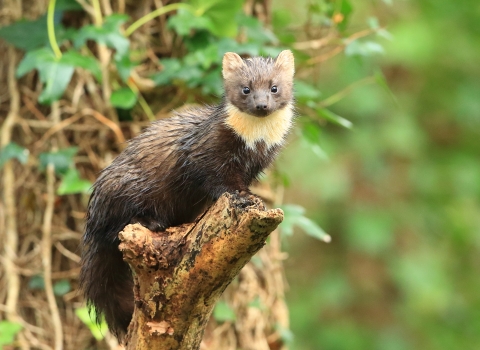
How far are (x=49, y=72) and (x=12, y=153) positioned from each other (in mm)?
822

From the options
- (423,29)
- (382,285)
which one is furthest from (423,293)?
(423,29)

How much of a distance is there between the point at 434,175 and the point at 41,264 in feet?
17.6

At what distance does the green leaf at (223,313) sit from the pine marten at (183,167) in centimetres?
113

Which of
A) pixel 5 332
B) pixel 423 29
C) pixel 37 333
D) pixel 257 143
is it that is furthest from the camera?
pixel 423 29

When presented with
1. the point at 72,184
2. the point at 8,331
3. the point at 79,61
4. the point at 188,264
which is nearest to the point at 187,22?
the point at 79,61

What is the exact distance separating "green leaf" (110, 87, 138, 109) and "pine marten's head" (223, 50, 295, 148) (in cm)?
116

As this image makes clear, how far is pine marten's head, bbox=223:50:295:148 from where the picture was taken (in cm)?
430

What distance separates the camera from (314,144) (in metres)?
5.88

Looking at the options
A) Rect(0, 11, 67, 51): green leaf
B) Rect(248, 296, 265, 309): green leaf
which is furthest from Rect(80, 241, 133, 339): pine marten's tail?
Rect(0, 11, 67, 51): green leaf

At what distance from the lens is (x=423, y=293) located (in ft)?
29.6

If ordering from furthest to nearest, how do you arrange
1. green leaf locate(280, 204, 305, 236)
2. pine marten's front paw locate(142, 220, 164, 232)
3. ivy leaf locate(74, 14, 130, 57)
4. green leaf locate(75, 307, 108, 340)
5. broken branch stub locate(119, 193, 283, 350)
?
green leaf locate(280, 204, 305, 236) → green leaf locate(75, 307, 108, 340) → ivy leaf locate(74, 14, 130, 57) → pine marten's front paw locate(142, 220, 164, 232) → broken branch stub locate(119, 193, 283, 350)

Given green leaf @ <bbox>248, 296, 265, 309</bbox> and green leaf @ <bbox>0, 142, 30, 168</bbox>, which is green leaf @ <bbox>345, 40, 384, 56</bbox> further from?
green leaf @ <bbox>0, 142, 30, 168</bbox>

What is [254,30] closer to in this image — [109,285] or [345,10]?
[345,10]

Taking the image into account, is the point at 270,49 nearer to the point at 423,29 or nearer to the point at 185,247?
the point at 185,247
